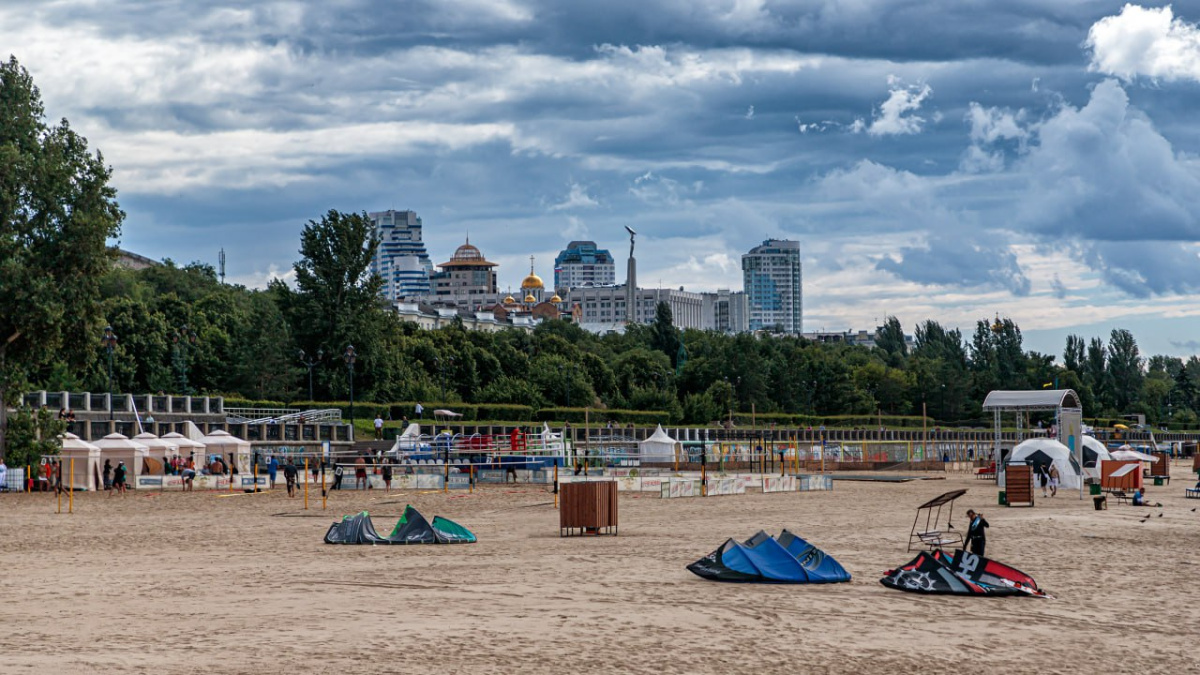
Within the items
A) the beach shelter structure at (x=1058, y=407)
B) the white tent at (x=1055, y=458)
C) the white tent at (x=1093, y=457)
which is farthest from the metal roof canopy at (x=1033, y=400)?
the white tent at (x=1055, y=458)

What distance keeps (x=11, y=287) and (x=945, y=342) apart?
488 feet

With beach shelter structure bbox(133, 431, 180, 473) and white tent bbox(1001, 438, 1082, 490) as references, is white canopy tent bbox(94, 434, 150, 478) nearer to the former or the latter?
beach shelter structure bbox(133, 431, 180, 473)

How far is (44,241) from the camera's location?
51.1 m

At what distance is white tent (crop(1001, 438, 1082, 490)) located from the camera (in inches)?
1970

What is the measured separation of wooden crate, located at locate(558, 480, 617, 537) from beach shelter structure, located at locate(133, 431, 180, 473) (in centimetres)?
2781

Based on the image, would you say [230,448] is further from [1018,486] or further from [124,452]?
[1018,486]

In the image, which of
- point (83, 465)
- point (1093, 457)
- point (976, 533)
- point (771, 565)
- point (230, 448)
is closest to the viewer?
point (771, 565)

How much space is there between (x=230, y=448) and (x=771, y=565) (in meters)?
40.1

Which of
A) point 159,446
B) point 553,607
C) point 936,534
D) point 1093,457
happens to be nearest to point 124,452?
point 159,446

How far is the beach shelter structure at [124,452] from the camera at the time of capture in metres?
49.0

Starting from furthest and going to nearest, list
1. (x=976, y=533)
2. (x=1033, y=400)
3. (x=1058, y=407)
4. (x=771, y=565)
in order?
1. (x=1033, y=400)
2. (x=1058, y=407)
3. (x=976, y=533)
4. (x=771, y=565)

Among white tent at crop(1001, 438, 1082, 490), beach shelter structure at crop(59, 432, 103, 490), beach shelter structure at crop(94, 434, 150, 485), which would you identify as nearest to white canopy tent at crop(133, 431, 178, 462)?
beach shelter structure at crop(94, 434, 150, 485)

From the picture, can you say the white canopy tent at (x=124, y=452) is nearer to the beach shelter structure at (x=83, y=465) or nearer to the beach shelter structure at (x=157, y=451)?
the beach shelter structure at (x=83, y=465)

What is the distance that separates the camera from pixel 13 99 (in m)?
52.8
